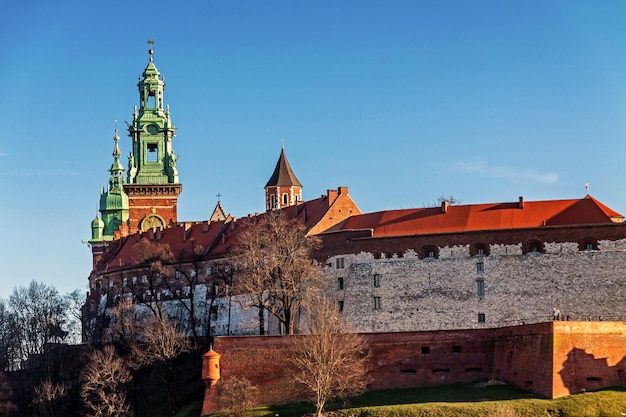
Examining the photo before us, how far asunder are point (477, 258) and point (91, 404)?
80.3ft

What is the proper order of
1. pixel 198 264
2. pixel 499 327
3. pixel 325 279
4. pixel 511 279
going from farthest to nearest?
pixel 198 264 < pixel 325 279 < pixel 511 279 < pixel 499 327

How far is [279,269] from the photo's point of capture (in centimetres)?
7369

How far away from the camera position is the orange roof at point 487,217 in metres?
71.2

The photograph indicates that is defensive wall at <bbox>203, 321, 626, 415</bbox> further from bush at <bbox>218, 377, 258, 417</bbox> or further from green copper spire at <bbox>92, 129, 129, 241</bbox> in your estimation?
green copper spire at <bbox>92, 129, 129, 241</bbox>

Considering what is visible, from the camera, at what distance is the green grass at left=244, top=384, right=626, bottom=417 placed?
56062 mm

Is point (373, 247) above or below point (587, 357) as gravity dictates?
above

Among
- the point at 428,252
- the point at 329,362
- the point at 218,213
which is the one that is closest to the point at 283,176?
the point at 218,213

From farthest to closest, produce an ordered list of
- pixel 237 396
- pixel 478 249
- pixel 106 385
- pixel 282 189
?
pixel 282 189 → pixel 106 385 → pixel 478 249 → pixel 237 396

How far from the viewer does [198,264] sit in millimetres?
90375

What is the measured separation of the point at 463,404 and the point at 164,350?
69.6 ft

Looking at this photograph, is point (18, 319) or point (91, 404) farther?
point (18, 319)

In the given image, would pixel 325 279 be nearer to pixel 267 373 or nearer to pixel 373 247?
pixel 373 247

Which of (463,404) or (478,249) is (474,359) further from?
(478,249)

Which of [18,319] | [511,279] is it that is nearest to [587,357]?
[511,279]
